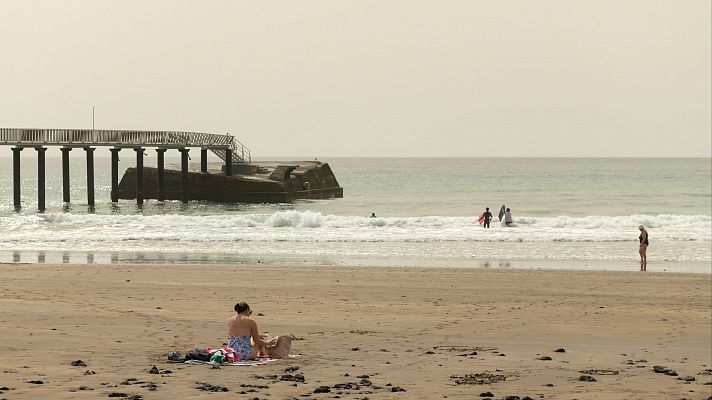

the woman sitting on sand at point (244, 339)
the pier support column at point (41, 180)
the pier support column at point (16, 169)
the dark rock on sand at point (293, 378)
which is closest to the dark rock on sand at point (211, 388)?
the dark rock on sand at point (293, 378)

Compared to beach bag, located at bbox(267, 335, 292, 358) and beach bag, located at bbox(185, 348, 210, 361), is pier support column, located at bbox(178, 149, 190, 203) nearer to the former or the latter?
beach bag, located at bbox(267, 335, 292, 358)

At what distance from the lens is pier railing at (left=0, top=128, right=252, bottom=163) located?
58719 mm

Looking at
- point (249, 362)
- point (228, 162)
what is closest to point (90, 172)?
point (228, 162)

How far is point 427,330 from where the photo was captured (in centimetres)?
1566

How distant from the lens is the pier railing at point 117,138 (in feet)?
193

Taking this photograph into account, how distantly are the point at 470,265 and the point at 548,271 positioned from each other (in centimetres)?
263

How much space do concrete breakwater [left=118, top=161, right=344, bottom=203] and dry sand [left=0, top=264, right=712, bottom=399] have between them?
3826cm

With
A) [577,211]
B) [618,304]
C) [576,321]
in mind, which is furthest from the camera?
[577,211]

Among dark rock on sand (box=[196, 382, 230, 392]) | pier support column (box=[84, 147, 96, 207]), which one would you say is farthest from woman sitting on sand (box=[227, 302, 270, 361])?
pier support column (box=[84, 147, 96, 207])

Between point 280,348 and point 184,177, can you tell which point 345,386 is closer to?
point 280,348

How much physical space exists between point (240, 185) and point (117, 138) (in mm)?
7939

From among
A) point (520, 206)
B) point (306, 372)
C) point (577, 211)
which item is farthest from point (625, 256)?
point (520, 206)

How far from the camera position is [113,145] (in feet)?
204

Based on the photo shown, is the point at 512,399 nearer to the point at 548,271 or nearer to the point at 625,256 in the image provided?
the point at 548,271
